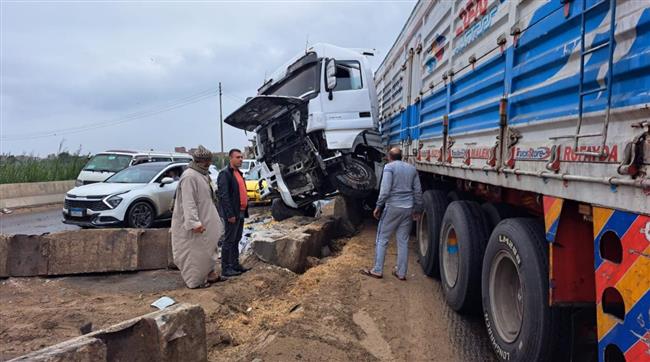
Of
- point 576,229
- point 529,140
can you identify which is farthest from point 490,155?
point 576,229

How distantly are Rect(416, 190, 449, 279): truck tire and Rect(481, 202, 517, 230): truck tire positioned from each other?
1199 millimetres

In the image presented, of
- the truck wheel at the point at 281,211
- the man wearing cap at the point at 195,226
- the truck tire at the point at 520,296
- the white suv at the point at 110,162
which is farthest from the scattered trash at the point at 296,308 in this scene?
the white suv at the point at 110,162

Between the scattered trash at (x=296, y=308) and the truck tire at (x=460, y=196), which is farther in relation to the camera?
the truck tire at (x=460, y=196)

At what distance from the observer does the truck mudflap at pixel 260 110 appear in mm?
7664

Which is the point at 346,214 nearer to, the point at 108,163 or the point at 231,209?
the point at 231,209

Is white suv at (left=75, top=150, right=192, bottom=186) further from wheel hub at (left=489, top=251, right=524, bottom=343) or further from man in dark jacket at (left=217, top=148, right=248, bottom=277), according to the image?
wheel hub at (left=489, top=251, right=524, bottom=343)

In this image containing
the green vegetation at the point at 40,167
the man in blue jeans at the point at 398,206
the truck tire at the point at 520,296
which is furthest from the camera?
the green vegetation at the point at 40,167

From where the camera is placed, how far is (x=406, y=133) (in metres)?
7.19

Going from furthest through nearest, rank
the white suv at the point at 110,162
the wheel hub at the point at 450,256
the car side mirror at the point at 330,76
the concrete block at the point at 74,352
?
the white suv at the point at 110,162 < the car side mirror at the point at 330,76 < the wheel hub at the point at 450,256 < the concrete block at the point at 74,352

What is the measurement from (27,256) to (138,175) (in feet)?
15.4

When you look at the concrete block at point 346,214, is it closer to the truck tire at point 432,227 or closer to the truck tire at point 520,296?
the truck tire at point 432,227

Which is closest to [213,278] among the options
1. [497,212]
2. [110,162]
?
[497,212]

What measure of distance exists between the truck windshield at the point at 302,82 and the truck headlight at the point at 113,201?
12.8ft

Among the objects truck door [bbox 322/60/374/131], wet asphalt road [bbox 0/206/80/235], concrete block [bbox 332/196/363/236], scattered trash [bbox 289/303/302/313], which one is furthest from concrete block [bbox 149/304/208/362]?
wet asphalt road [bbox 0/206/80/235]
